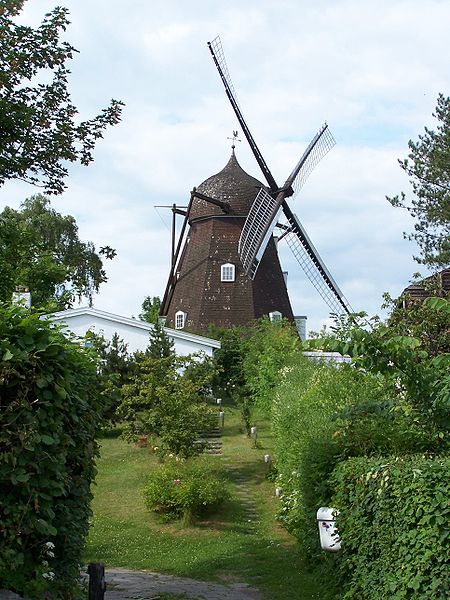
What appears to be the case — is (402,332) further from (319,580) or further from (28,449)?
(28,449)

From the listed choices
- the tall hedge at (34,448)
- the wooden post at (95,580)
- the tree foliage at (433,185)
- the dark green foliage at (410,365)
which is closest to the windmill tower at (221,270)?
the tree foliage at (433,185)

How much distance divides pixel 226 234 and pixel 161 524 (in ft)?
77.6

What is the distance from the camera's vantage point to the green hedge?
6.44m

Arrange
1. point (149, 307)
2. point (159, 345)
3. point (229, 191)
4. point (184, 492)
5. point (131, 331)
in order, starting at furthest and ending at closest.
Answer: point (149, 307) < point (229, 191) < point (131, 331) < point (159, 345) < point (184, 492)

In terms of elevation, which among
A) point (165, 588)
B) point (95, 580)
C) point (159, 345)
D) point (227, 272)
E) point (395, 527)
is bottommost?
point (165, 588)

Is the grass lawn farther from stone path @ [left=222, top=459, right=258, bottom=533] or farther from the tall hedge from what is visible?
the tall hedge

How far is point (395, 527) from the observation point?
6.95 meters

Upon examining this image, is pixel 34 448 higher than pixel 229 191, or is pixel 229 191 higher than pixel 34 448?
pixel 229 191

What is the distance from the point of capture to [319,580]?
385 inches

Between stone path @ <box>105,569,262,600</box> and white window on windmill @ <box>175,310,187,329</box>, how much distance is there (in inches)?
1063

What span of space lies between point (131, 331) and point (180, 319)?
16.8 feet

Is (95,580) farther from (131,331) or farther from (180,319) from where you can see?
(180,319)

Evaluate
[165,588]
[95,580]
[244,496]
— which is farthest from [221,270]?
[95,580]

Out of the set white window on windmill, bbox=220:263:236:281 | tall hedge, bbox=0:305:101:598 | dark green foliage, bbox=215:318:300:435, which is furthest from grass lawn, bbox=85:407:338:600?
white window on windmill, bbox=220:263:236:281
